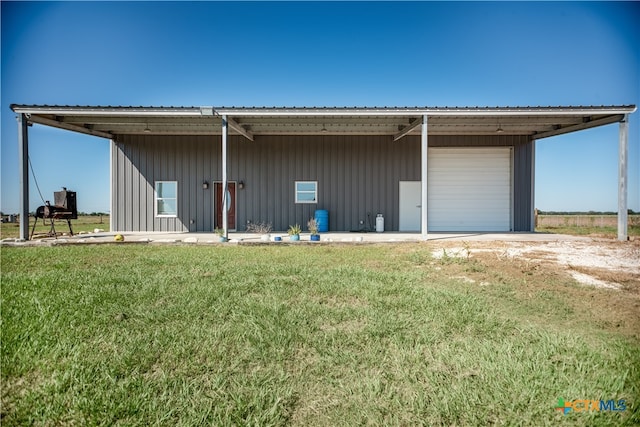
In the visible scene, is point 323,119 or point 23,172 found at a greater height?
point 323,119

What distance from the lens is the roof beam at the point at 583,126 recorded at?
9953mm

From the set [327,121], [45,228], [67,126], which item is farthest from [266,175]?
[45,228]

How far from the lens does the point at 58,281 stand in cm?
478

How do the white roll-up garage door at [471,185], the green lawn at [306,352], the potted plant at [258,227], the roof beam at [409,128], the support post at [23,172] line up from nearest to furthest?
the green lawn at [306,352], the support post at [23,172], the roof beam at [409,128], the potted plant at [258,227], the white roll-up garage door at [471,185]

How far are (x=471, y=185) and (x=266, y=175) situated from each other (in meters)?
8.33

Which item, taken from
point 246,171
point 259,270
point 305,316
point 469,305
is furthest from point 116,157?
point 469,305

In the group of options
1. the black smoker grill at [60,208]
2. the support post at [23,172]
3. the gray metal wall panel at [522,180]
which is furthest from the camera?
the gray metal wall panel at [522,180]

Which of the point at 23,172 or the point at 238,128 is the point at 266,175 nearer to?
the point at 238,128

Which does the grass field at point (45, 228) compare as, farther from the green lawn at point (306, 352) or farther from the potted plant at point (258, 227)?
the green lawn at point (306, 352)

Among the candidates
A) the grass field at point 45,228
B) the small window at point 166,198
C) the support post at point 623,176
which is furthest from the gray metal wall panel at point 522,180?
the grass field at point 45,228

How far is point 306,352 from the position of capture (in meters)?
2.80

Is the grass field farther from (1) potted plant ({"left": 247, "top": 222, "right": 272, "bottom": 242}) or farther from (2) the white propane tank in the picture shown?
(2) the white propane tank

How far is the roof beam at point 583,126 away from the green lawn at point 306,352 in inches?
316

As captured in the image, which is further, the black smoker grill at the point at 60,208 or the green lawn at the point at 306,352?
the black smoker grill at the point at 60,208
